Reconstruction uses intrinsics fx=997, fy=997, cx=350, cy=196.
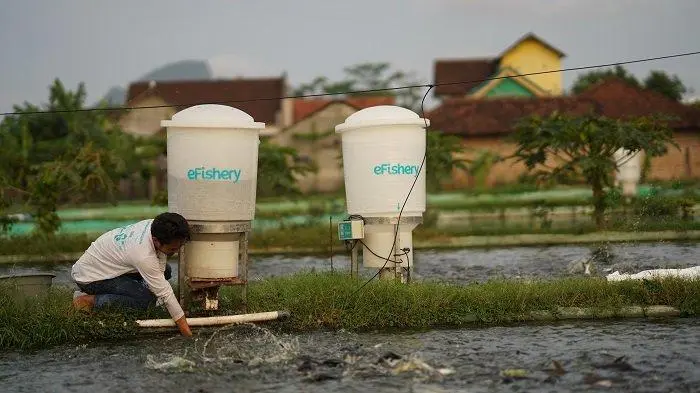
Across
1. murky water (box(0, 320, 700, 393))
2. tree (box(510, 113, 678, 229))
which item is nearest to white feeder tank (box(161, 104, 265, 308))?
murky water (box(0, 320, 700, 393))

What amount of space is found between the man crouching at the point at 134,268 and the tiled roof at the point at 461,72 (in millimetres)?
50330

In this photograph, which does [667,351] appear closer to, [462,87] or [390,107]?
[390,107]

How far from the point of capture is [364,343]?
30.9 ft

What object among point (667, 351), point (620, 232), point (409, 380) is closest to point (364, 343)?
point (409, 380)

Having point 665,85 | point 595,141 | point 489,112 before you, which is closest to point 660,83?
point 665,85

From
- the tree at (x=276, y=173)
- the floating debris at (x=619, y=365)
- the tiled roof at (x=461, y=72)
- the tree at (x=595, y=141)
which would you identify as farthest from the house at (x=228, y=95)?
the floating debris at (x=619, y=365)

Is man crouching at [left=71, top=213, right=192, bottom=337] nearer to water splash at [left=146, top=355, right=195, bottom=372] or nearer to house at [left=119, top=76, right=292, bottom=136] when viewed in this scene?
water splash at [left=146, top=355, right=195, bottom=372]

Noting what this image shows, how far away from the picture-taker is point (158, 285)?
9.93 m

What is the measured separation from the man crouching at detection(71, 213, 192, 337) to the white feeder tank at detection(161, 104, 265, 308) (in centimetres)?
50

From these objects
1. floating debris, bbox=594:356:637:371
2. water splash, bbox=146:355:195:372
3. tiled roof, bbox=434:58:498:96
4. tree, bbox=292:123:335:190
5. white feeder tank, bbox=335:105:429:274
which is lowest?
water splash, bbox=146:355:195:372

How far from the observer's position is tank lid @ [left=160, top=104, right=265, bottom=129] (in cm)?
1080

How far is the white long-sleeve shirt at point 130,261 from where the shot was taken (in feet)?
32.5

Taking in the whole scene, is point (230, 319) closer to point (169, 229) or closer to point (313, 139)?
point (169, 229)

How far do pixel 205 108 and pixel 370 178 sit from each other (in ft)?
7.39
